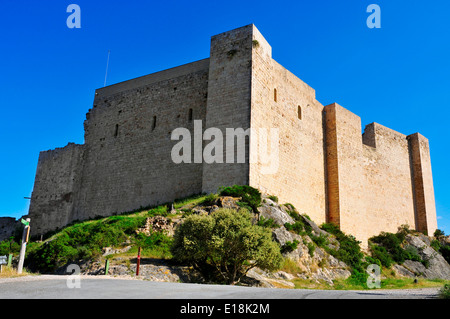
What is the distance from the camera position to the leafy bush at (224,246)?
11.5 metres

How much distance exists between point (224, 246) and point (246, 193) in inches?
204

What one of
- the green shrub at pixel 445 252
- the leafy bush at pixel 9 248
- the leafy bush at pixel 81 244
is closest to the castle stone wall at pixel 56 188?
the leafy bush at pixel 9 248

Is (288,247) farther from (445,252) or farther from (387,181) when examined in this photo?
(445,252)

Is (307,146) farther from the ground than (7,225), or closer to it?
farther from the ground

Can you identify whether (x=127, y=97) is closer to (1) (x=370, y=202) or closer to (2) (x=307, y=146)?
(2) (x=307, y=146)

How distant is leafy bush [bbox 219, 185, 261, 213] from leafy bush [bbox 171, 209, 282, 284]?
377 cm

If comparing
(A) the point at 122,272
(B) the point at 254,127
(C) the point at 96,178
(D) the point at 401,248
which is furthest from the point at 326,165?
(A) the point at 122,272

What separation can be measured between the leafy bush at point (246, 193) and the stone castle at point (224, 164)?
561 mm

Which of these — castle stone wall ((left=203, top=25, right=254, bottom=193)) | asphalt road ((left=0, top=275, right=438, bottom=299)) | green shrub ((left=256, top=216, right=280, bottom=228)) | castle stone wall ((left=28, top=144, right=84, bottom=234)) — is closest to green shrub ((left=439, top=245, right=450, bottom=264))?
green shrub ((left=256, top=216, right=280, bottom=228))

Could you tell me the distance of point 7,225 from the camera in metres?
27.5
